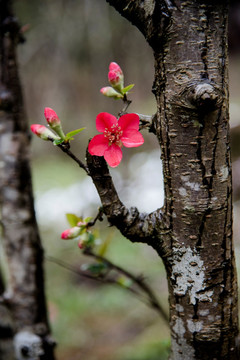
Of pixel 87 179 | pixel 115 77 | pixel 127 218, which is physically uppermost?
pixel 87 179

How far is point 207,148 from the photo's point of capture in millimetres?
497

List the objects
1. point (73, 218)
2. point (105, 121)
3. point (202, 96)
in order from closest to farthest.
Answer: point (202, 96) < point (105, 121) < point (73, 218)

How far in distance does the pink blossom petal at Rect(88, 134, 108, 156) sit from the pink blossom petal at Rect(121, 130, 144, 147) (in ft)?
0.15

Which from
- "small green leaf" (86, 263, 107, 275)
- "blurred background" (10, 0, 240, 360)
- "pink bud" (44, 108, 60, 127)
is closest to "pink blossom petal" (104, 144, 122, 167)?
"pink bud" (44, 108, 60, 127)

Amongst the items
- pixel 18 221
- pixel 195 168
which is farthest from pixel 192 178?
pixel 18 221

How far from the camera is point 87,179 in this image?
5062 millimetres

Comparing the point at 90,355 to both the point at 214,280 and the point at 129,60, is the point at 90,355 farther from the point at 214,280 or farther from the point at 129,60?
the point at 129,60

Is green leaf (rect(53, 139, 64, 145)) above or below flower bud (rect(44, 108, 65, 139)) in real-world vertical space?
below

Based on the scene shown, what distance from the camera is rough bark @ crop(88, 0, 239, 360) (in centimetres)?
47

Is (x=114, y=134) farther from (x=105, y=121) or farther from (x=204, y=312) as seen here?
(x=204, y=312)

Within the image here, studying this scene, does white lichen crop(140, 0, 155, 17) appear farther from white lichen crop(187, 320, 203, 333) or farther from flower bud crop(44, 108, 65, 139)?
white lichen crop(187, 320, 203, 333)

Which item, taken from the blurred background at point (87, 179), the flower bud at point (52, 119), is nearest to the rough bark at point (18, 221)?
the blurred background at point (87, 179)

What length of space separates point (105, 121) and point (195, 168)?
172mm

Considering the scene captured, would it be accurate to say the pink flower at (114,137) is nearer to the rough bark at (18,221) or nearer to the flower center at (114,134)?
the flower center at (114,134)
